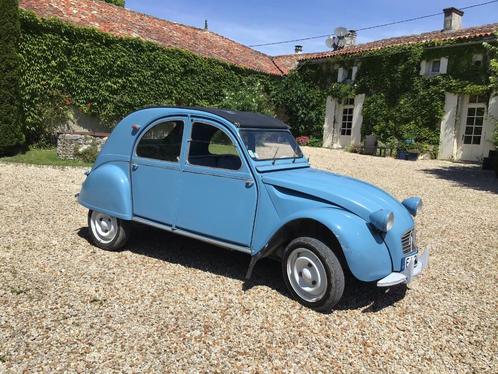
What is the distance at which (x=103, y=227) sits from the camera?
16.1ft

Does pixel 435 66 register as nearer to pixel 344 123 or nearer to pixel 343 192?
pixel 344 123

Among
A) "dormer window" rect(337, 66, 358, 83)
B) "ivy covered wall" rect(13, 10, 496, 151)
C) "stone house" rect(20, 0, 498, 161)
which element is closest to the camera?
"ivy covered wall" rect(13, 10, 496, 151)

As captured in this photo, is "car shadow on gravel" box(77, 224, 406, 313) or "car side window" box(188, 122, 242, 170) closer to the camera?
"car shadow on gravel" box(77, 224, 406, 313)

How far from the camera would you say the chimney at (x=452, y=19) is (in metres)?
19.1

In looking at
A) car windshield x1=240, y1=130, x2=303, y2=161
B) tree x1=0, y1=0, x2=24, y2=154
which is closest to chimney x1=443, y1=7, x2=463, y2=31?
tree x1=0, y1=0, x2=24, y2=154

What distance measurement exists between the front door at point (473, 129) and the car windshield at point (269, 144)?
1427 centimetres

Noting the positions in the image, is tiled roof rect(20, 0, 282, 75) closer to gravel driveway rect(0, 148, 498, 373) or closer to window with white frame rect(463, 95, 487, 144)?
window with white frame rect(463, 95, 487, 144)

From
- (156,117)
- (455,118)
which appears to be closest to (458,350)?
(156,117)

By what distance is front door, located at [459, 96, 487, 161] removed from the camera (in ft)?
52.8

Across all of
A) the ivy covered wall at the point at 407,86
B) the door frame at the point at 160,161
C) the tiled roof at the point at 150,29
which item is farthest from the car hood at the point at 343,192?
the ivy covered wall at the point at 407,86

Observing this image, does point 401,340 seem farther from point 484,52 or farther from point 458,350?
point 484,52

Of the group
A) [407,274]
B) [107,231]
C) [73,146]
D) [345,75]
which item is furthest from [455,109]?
[107,231]

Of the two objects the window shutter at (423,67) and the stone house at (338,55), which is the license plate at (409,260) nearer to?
the stone house at (338,55)

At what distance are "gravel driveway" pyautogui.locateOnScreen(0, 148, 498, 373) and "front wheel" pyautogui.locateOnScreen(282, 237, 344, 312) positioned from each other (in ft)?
0.40
